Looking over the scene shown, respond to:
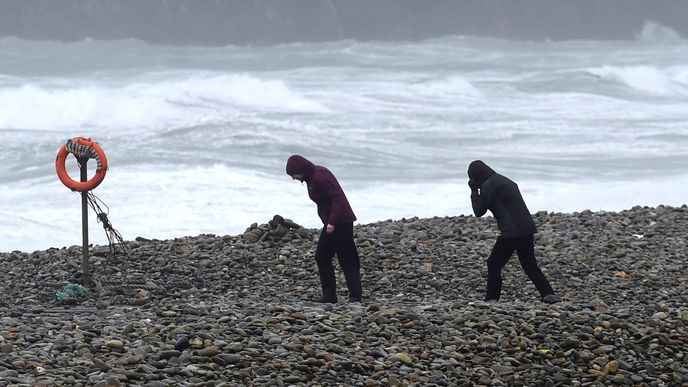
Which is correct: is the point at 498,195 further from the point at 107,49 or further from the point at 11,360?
the point at 107,49

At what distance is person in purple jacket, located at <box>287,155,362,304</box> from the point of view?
31.1 ft

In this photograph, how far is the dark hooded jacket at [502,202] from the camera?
30.8 ft

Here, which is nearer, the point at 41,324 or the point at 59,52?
the point at 41,324

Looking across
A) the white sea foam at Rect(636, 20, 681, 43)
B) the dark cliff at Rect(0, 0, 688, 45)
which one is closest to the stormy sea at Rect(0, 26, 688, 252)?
the dark cliff at Rect(0, 0, 688, 45)

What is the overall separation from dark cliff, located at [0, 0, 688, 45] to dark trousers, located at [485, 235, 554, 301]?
6474cm

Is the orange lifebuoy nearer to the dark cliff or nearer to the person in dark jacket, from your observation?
the person in dark jacket

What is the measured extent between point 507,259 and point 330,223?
135cm

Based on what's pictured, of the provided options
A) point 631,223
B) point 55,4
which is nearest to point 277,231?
point 631,223

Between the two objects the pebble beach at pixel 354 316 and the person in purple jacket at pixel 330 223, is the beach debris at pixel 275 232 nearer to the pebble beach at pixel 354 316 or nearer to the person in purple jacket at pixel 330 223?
the pebble beach at pixel 354 316

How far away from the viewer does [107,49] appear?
63281mm

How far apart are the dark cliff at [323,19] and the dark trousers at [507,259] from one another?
64.7m

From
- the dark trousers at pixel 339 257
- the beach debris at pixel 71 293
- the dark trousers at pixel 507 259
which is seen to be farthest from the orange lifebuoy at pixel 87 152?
the dark trousers at pixel 507 259

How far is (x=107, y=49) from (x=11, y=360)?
57.6 m

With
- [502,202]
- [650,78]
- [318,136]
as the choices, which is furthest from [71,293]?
[650,78]
